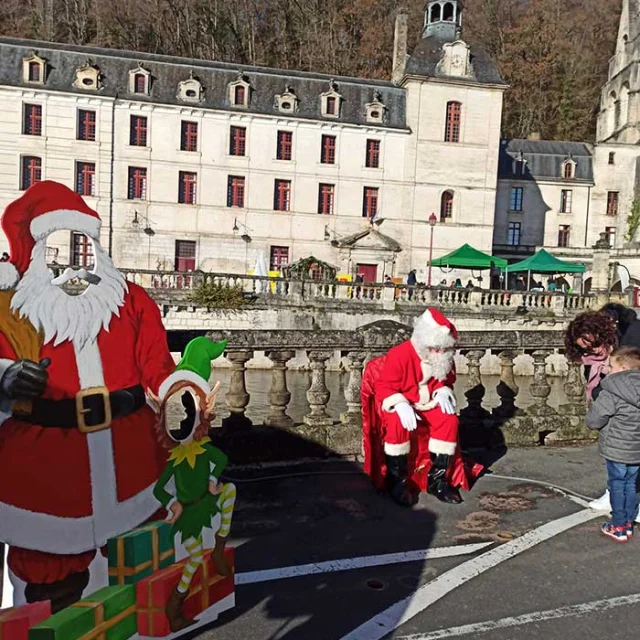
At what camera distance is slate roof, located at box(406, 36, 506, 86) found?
35.2 meters

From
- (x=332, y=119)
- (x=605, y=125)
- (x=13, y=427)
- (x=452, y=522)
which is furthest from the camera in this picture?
(x=605, y=125)

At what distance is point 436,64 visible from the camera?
35.2 m

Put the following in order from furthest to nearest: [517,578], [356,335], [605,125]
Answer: [605,125]
[356,335]
[517,578]

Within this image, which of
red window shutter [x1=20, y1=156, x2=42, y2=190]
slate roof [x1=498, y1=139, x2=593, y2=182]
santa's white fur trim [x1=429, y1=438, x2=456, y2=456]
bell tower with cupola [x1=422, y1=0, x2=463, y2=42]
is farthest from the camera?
slate roof [x1=498, y1=139, x2=593, y2=182]

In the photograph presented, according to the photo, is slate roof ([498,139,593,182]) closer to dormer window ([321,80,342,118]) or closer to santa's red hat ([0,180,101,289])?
dormer window ([321,80,342,118])

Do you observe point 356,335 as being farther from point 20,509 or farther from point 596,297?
point 596,297

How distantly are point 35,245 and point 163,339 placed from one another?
0.84 metres

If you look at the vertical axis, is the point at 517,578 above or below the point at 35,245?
below

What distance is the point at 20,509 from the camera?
2.91m

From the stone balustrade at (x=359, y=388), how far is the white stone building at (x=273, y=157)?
2804 centimetres

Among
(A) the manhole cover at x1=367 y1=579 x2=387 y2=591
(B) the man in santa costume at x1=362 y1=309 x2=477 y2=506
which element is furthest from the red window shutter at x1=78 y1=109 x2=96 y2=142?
(A) the manhole cover at x1=367 y1=579 x2=387 y2=591

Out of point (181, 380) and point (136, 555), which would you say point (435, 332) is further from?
point (136, 555)

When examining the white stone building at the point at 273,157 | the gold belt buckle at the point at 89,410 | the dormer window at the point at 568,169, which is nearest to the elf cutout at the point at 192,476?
the gold belt buckle at the point at 89,410

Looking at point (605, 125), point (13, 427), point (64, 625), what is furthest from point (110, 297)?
point (605, 125)
